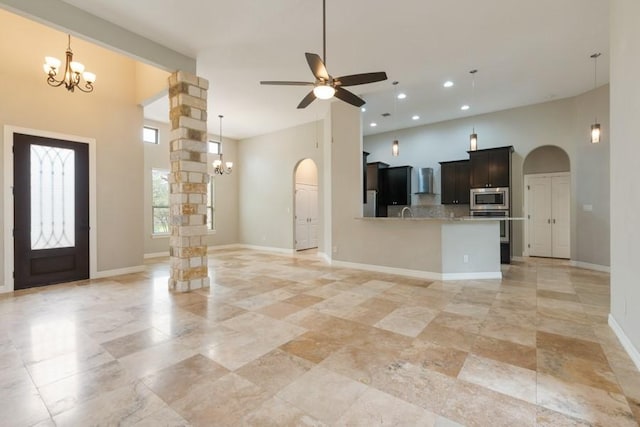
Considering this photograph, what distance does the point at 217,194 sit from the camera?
9.36 metres

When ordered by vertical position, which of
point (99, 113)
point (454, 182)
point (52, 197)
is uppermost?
point (99, 113)

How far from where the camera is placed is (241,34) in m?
4.03

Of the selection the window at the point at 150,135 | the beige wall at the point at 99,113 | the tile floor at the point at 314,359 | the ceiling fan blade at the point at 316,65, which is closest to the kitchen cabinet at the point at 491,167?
the tile floor at the point at 314,359

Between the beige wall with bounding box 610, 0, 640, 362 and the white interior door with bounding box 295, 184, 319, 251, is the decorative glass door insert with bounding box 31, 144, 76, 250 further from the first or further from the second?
the beige wall with bounding box 610, 0, 640, 362

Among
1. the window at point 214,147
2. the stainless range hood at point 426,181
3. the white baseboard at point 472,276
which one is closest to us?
the white baseboard at point 472,276

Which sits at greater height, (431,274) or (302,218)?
(302,218)

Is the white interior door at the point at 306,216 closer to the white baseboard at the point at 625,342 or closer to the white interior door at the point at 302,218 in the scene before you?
the white interior door at the point at 302,218

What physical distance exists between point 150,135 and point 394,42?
6.77 metres

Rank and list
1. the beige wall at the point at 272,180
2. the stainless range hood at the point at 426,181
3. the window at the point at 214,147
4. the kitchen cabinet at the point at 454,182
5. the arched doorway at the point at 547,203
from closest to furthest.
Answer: the kitchen cabinet at the point at 454,182 < the arched doorway at the point at 547,203 < the stainless range hood at the point at 426,181 < the beige wall at the point at 272,180 < the window at the point at 214,147

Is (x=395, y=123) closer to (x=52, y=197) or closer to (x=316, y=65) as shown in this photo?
(x=316, y=65)

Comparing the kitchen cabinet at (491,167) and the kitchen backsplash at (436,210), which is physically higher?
the kitchen cabinet at (491,167)

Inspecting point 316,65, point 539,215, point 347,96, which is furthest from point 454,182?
point 316,65

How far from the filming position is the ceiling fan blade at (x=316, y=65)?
9.20 feet

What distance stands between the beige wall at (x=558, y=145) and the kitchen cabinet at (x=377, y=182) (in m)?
0.98
